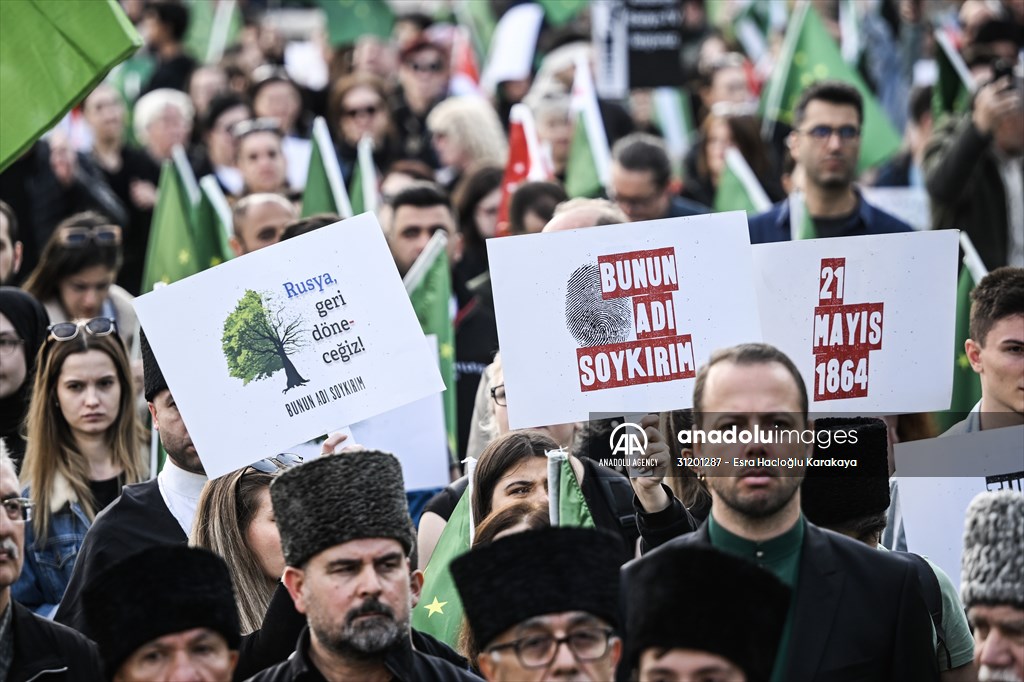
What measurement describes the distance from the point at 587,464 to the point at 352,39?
38.1 feet

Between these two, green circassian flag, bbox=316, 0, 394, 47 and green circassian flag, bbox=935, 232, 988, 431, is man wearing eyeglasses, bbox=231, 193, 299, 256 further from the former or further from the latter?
green circassian flag, bbox=316, 0, 394, 47

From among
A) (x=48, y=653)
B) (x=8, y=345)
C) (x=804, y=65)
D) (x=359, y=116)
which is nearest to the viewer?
(x=48, y=653)

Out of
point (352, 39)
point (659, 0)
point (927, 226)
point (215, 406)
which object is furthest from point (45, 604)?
point (352, 39)

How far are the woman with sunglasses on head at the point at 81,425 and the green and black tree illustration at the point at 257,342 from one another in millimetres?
1147

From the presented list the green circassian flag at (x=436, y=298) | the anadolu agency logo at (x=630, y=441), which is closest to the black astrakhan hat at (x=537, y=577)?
the anadolu agency logo at (x=630, y=441)

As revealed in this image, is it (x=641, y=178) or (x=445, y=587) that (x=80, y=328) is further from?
(x=641, y=178)

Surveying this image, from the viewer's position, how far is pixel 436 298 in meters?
9.12

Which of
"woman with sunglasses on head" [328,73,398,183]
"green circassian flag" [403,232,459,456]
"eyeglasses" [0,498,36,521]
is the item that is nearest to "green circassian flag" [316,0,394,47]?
"woman with sunglasses on head" [328,73,398,183]

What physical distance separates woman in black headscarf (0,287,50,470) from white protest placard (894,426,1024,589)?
368cm

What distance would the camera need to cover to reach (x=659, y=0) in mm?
13625

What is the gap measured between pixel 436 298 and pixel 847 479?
3.35m

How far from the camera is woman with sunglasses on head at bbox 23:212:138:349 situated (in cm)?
926

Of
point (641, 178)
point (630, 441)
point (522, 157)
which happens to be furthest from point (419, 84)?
point (630, 441)

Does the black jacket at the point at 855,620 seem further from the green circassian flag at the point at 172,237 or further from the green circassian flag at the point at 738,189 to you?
the green circassian flag at the point at 738,189
